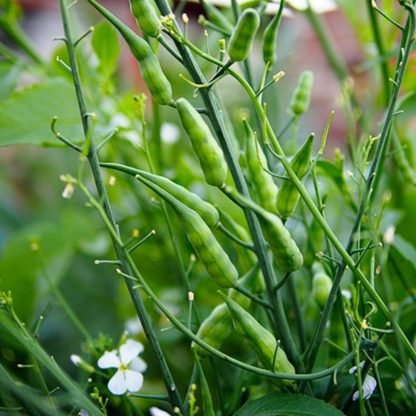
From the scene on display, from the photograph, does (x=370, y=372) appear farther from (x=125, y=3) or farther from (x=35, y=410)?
(x=125, y=3)

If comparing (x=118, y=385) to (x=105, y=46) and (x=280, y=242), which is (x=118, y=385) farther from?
(x=105, y=46)

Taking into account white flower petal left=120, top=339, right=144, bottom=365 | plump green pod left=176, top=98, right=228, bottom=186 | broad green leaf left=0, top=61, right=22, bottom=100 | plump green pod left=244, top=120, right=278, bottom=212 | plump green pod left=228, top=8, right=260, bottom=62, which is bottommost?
white flower petal left=120, top=339, right=144, bottom=365

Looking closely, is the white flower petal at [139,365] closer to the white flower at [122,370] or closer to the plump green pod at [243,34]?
the white flower at [122,370]

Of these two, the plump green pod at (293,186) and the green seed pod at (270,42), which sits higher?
the green seed pod at (270,42)

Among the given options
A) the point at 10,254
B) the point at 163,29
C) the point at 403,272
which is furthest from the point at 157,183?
the point at 10,254

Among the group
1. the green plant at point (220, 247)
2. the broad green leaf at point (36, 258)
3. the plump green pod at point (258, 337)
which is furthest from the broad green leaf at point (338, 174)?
the broad green leaf at point (36, 258)

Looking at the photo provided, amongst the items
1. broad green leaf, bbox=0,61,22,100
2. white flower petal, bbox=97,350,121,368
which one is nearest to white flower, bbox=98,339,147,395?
white flower petal, bbox=97,350,121,368

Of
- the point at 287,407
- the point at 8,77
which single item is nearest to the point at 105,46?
the point at 8,77

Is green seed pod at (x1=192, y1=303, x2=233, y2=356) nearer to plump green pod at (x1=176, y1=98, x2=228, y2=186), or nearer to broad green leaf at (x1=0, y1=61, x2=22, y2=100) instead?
plump green pod at (x1=176, y1=98, x2=228, y2=186)
